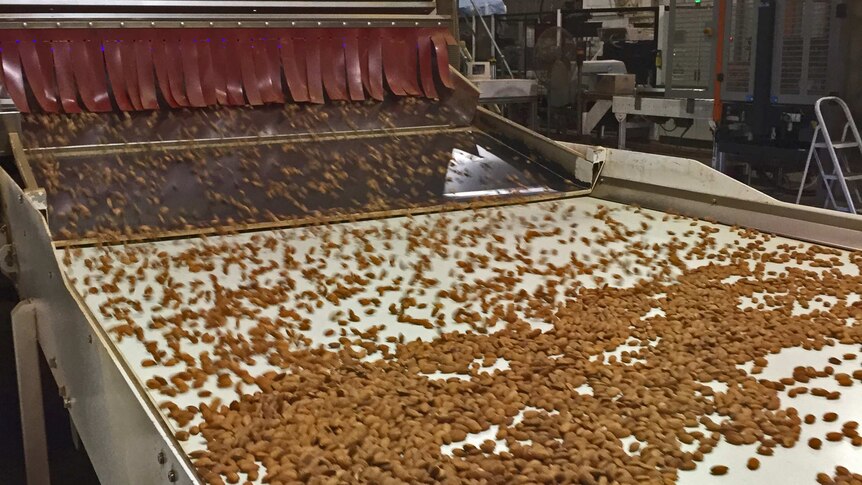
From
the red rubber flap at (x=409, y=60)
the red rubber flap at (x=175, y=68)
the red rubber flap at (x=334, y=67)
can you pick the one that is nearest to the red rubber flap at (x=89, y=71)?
the red rubber flap at (x=175, y=68)

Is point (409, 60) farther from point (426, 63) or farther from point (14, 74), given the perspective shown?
point (14, 74)

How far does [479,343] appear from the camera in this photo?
1521mm

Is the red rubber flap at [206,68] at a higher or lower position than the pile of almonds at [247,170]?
higher

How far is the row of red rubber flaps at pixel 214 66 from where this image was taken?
276cm

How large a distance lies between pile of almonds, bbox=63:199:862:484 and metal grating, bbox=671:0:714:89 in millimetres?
3741

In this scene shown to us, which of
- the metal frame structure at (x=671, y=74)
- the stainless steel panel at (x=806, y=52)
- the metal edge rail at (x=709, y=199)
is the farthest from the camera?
the metal frame structure at (x=671, y=74)

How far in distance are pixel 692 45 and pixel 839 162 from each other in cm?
172

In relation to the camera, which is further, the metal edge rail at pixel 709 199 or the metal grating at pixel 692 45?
the metal grating at pixel 692 45

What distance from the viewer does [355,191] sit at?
2.66m

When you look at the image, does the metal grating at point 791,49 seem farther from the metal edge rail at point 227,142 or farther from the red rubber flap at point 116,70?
the red rubber flap at point 116,70

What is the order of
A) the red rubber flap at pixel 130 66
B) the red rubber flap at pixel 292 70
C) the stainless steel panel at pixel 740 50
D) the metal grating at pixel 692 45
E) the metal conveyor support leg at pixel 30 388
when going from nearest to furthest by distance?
the metal conveyor support leg at pixel 30 388
the red rubber flap at pixel 130 66
the red rubber flap at pixel 292 70
the stainless steel panel at pixel 740 50
the metal grating at pixel 692 45

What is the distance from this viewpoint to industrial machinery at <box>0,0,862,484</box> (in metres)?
1.29

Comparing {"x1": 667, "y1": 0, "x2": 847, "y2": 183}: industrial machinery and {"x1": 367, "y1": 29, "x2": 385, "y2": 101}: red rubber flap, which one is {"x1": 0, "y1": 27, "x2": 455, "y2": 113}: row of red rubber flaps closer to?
{"x1": 367, "y1": 29, "x2": 385, "y2": 101}: red rubber flap

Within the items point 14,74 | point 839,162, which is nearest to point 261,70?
point 14,74
